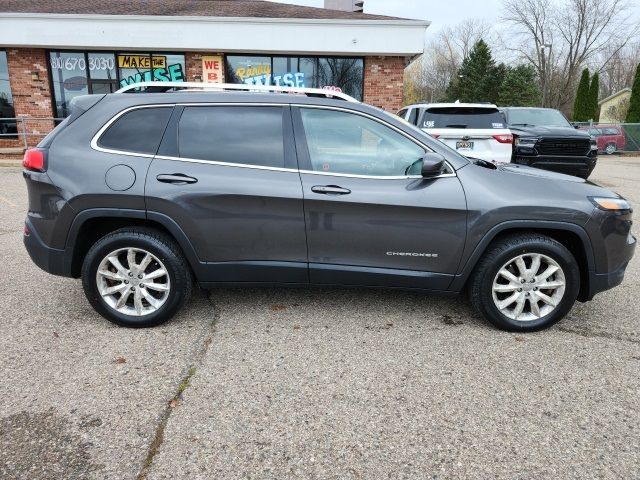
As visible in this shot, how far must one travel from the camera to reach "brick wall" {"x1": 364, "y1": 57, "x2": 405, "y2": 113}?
51.6ft

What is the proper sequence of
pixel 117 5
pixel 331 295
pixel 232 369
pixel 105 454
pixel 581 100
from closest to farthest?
1. pixel 105 454
2. pixel 232 369
3. pixel 331 295
4. pixel 117 5
5. pixel 581 100

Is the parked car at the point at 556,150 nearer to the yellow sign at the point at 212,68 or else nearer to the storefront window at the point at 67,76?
the yellow sign at the point at 212,68

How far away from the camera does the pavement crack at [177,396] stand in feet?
7.40

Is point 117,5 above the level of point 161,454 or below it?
above

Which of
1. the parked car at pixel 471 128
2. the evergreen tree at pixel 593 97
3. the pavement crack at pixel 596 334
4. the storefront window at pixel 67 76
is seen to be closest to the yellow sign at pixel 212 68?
the storefront window at pixel 67 76

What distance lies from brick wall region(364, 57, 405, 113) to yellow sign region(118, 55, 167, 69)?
21.7ft

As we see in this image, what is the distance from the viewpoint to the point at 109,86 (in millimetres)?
16109

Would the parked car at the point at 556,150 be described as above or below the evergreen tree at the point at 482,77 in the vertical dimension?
below

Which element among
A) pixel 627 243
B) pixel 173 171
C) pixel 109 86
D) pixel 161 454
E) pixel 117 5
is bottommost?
pixel 161 454

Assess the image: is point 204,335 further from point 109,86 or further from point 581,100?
point 581,100

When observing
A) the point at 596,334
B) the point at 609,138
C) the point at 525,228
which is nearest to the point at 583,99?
the point at 609,138

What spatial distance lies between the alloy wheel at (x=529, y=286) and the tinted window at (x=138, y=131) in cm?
263

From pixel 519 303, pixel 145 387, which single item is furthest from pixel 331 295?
pixel 145 387

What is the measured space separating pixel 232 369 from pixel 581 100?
39.8 metres
